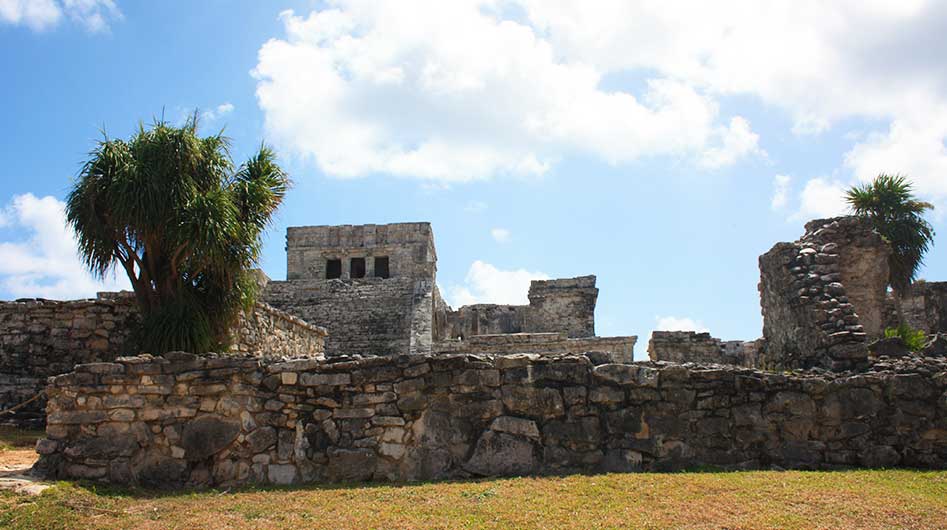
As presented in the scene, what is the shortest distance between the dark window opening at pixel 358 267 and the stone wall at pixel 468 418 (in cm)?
2488

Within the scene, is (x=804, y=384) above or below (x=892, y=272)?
below

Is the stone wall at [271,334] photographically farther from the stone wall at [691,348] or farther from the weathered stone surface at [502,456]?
the stone wall at [691,348]

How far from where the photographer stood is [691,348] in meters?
15.2

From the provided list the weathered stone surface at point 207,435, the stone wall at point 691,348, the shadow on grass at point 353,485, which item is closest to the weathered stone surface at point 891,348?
the shadow on grass at point 353,485

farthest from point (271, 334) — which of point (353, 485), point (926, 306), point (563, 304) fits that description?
point (926, 306)

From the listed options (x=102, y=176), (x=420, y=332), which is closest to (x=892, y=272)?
(x=420, y=332)

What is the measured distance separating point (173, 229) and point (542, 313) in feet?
59.1

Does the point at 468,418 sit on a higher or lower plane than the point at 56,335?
lower

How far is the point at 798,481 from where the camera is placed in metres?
6.41

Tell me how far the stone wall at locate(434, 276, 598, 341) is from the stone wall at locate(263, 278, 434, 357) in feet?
8.88

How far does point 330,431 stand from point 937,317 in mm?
17321

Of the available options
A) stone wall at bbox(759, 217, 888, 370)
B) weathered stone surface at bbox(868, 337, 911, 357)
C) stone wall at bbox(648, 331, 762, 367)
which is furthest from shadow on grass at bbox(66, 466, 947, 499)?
stone wall at bbox(648, 331, 762, 367)

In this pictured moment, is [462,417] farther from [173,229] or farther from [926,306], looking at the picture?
[926,306]

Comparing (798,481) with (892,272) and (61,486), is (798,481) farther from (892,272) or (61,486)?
(892,272)
